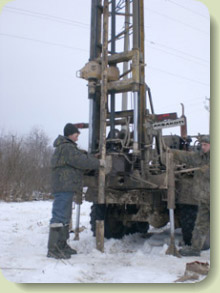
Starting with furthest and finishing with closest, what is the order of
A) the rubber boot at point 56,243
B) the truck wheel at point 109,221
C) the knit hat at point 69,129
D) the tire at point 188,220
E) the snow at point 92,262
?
1. the truck wheel at point 109,221
2. the tire at point 188,220
3. the knit hat at point 69,129
4. the rubber boot at point 56,243
5. the snow at point 92,262

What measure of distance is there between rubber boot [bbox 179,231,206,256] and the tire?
14.0 inches

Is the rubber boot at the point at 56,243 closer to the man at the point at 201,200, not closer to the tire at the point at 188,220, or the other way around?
the man at the point at 201,200

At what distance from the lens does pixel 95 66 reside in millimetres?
4613

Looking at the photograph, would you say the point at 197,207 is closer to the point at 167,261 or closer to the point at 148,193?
the point at 148,193

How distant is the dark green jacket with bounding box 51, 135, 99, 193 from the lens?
13.0ft

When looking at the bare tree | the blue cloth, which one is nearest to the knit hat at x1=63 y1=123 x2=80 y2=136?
the blue cloth

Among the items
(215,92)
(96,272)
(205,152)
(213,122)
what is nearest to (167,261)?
(96,272)

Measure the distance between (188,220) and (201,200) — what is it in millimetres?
551

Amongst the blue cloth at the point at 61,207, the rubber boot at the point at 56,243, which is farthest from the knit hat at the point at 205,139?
the rubber boot at the point at 56,243

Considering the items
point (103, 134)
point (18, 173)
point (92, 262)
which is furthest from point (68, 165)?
point (18, 173)

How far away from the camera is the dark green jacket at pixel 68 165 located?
13.0 feet

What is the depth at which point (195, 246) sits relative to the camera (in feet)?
13.4

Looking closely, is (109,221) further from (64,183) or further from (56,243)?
(64,183)

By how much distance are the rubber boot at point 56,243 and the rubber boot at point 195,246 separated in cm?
129
